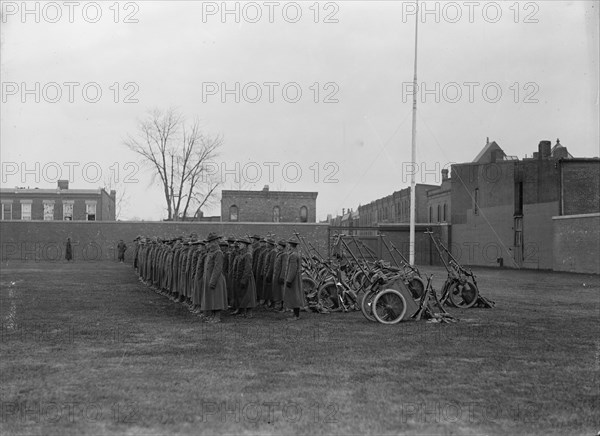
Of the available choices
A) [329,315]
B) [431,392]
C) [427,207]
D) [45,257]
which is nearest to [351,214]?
[427,207]

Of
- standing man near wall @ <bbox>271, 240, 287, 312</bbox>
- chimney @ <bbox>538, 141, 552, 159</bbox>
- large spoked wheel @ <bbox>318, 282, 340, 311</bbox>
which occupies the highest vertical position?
chimney @ <bbox>538, 141, 552, 159</bbox>

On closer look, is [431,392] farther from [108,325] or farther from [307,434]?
[108,325]

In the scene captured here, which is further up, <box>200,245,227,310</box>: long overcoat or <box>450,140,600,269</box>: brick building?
<box>450,140,600,269</box>: brick building

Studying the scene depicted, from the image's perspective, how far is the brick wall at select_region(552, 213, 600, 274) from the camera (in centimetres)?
3303

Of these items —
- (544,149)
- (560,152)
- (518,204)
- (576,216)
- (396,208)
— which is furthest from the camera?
(396,208)

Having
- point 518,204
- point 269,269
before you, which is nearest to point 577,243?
point 518,204

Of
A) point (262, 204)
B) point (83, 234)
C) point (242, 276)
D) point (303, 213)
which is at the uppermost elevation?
point (262, 204)

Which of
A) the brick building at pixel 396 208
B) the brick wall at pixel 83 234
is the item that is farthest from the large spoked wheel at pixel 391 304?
the brick building at pixel 396 208

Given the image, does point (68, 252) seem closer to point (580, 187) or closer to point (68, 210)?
point (68, 210)

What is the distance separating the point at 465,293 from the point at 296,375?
27.3 feet

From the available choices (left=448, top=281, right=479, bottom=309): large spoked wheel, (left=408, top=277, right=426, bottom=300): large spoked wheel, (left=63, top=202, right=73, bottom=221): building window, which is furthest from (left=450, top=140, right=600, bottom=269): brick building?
(left=63, top=202, right=73, bottom=221): building window

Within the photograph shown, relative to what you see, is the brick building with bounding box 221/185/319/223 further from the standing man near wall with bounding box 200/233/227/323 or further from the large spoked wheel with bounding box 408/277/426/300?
the standing man near wall with bounding box 200/233/227/323

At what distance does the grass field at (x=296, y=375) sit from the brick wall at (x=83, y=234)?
32964 millimetres

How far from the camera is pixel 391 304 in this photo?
11945 millimetres
